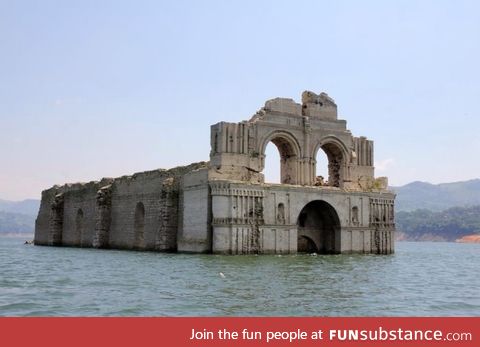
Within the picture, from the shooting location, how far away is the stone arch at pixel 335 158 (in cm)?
4378

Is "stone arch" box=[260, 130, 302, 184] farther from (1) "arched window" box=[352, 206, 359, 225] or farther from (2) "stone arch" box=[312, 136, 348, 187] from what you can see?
(1) "arched window" box=[352, 206, 359, 225]

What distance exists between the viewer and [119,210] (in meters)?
50.2

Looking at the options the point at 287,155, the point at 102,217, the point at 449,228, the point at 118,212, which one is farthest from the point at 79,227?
the point at 449,228

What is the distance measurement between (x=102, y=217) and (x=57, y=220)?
12.9 meters

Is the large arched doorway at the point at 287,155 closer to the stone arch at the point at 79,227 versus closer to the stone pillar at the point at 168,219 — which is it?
the stone pillar at the point at 168,219

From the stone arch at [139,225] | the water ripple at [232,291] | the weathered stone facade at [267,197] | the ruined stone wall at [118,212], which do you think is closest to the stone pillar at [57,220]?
the ruined stone wall at [118,212]

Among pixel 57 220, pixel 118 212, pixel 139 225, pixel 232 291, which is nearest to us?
pixel 232 291

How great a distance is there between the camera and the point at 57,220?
6234cm

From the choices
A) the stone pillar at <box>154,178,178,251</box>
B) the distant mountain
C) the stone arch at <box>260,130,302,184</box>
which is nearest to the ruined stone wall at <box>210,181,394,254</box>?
the stone arch at <box>260,130,302,184</box>

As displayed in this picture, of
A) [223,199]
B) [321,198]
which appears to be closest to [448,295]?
[223,199]

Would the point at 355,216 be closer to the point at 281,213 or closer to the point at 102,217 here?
the point at 281,213

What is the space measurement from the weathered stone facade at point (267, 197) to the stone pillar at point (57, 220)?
40.8ft

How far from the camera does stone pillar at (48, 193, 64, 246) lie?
62.2 m
